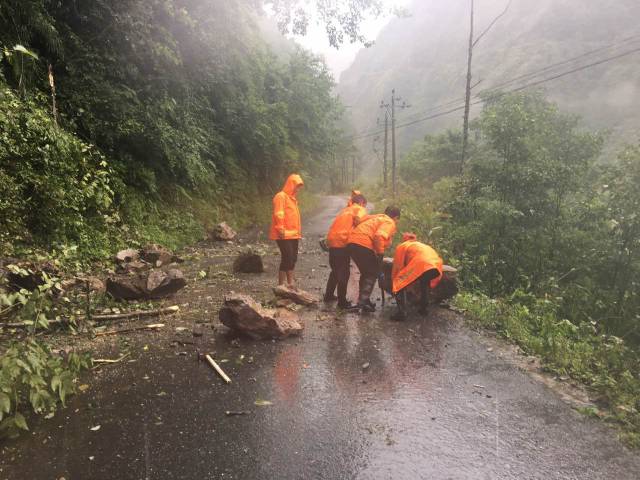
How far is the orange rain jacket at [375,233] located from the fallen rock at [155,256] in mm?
5129

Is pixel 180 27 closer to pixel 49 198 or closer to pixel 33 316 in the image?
pixel 49 198

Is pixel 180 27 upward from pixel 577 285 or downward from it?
upward

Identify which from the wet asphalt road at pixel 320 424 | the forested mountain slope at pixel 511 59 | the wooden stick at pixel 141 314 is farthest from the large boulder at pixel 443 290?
the forested mountain slope at pixel 511 59

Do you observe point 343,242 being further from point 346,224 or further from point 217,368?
point 217,368

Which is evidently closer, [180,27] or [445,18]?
[180,27]

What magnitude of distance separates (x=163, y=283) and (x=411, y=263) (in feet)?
13.4

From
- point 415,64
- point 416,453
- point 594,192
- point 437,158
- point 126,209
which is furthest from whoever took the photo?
point 415,64

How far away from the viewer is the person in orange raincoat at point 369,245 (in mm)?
6641

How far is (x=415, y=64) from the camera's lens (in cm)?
13625

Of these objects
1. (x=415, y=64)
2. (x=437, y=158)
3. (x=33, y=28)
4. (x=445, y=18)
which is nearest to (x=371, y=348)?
(x=33, y=28)

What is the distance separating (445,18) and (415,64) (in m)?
27.4

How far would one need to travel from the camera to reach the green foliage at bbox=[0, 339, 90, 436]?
3.16 metres

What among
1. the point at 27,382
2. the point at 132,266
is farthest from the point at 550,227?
the point at 27,382

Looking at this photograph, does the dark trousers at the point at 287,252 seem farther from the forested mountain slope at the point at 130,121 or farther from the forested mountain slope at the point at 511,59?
the forested mountain slope at the point at 511,59
